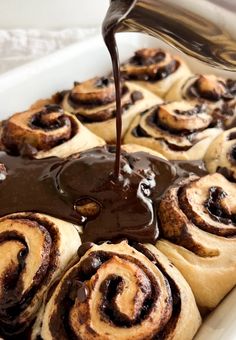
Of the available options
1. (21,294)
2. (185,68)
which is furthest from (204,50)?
(185,68)

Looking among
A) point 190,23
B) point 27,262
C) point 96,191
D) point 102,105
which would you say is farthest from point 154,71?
point 27,262

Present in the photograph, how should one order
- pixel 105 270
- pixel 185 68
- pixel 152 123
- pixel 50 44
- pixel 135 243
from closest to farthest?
pixel 105 270, pixel 135 243, pixel 152 123, pixel 185 68, pixel 50 44

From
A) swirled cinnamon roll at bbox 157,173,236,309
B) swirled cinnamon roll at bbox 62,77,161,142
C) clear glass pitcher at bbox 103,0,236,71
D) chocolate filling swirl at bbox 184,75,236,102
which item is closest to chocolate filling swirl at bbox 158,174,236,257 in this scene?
swirled cinnamon roll at bbox 157,173,236,309

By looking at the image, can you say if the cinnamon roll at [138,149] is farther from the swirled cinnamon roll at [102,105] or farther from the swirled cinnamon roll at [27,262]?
the swirled cinnamon roll at [27,262]

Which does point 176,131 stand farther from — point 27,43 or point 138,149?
point 27,43

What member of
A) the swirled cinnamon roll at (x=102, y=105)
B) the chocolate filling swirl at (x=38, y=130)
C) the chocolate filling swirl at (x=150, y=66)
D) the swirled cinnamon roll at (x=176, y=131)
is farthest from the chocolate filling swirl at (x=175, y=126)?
the chocolate filling swirl at (x=150, y=66)

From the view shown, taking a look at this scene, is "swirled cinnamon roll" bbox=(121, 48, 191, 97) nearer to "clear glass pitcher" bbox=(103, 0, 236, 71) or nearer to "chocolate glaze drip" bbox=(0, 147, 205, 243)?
"chocolate glaze drip" bbox=(0, 147, 205, 243)

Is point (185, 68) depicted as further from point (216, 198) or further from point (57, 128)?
point (216, 198)
